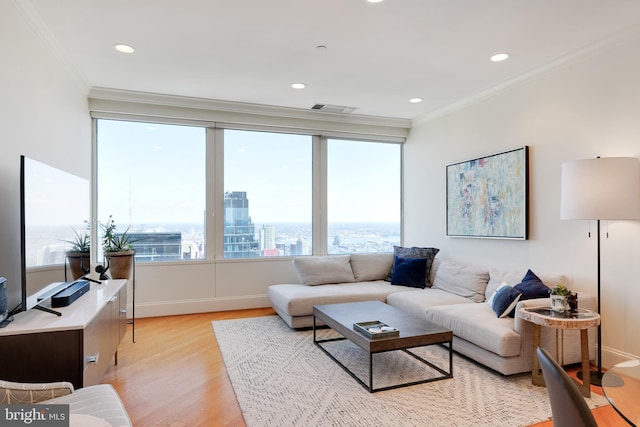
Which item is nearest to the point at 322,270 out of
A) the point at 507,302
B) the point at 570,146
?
the point at 507,302

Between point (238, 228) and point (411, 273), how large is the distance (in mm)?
2354

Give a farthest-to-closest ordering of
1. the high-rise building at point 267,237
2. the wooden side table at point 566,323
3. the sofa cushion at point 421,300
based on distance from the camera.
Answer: the high-rise building at point 267,237, the sofa cushion at point 421,300, the wooden side table at point 566,323

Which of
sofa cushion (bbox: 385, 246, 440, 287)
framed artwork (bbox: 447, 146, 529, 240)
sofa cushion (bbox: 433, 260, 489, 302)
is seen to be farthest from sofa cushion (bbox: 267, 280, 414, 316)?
framed artwork (bbox: 447, 146, 529, 240)

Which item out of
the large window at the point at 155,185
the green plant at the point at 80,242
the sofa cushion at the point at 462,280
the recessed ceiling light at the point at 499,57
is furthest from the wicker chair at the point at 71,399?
the recessed ceiling light at the point at 499,57

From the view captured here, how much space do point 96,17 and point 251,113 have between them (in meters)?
2.44

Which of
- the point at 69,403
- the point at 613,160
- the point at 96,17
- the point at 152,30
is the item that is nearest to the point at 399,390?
the point at 69,403

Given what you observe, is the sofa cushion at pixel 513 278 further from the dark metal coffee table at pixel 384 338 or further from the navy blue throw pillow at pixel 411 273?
the dark metal coffee table at pixel 384 338

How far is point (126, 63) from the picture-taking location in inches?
145

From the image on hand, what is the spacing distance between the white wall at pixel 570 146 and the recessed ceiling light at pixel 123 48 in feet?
11.2

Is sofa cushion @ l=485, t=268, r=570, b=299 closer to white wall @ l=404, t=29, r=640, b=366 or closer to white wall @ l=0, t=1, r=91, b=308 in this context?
white wall @ l=404, t=29, r=640, b=366

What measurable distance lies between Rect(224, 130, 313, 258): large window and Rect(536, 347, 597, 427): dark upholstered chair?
14.8 feet

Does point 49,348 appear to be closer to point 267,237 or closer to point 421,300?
point 421,300

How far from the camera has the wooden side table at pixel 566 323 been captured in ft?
8.52

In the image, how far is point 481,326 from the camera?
3.07 m
